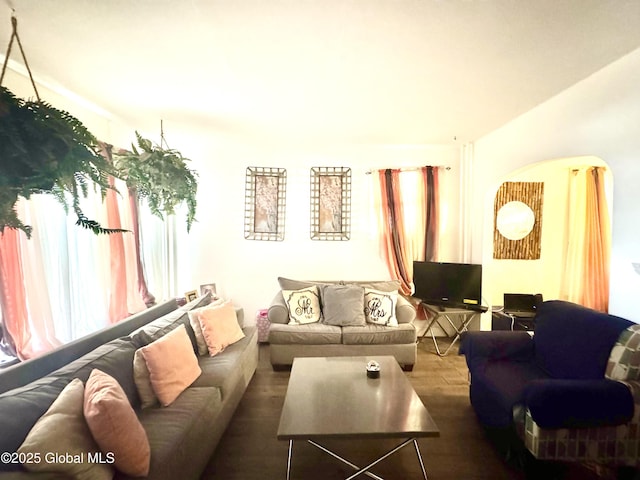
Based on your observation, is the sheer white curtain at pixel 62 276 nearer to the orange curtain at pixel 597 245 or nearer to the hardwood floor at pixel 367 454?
the hardwood floor at pixel 367 454

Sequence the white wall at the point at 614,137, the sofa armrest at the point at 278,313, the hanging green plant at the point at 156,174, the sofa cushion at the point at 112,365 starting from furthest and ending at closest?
1. the sofa armrest at the point at 278,313
2. the hanging green plant at the point at 156,174
3. the white wall at the point at 614,137
4. the sofa cushion at the point at 112,365

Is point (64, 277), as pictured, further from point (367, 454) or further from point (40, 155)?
point (367, 454)

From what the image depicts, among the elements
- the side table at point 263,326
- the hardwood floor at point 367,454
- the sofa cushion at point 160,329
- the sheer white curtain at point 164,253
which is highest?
the sheer white curtain at point 164,253

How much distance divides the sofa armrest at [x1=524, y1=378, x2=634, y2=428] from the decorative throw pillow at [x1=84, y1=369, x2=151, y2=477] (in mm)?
2022

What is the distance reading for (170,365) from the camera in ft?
6.07

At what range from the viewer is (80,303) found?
2553mm

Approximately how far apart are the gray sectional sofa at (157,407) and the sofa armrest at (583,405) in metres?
1.92

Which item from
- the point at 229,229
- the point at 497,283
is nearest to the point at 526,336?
the point at 497,283

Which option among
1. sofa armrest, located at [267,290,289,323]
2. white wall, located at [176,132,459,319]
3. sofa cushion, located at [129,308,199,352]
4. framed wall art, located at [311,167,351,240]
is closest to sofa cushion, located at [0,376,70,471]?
sofa cushion, located at [129,308,199,352]

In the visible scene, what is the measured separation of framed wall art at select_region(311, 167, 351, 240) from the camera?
4031 millimetres

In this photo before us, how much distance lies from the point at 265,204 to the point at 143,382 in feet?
8.76

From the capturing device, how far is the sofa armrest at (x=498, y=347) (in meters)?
2.36

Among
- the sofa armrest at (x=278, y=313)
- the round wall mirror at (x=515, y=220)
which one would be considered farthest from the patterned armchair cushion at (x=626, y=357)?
the sofa armrest at (x=278, y=313)

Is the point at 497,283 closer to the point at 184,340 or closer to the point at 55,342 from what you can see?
the point at 184,340
